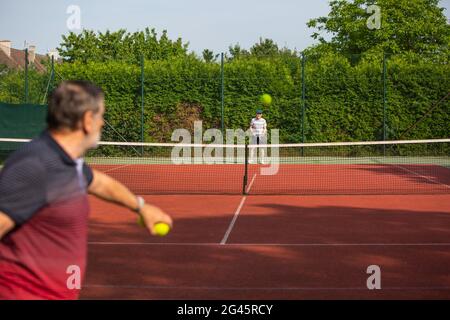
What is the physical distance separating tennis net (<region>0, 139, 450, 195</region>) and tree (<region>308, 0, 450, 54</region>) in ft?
45.7

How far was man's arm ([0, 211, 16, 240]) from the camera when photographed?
2475 mm

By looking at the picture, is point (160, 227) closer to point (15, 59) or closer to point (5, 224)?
point (5, 224)

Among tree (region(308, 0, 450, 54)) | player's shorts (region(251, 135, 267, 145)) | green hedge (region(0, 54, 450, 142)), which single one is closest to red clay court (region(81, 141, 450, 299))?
player's shorts (region(251, 135, 267, 145))

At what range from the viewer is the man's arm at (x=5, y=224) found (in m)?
2.47

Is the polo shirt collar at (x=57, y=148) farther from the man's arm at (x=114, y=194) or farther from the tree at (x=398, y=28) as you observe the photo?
the tree at (x=398, y=28)

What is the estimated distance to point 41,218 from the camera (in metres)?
2.57

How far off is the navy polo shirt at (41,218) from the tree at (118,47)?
37.1 meters

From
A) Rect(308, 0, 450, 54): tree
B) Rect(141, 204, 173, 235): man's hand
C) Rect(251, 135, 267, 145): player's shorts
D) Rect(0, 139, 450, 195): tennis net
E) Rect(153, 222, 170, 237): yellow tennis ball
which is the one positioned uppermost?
Rect(308, 0, 450, 54): tree

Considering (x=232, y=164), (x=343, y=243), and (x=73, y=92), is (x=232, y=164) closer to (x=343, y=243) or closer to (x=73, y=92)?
(x=343, y=243)

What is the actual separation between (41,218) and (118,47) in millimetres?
41211

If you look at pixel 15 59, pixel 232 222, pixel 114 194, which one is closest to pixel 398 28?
pixel 232 222

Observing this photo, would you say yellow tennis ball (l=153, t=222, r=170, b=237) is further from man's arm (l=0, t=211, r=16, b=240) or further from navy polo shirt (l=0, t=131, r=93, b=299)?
man's arm (l=0, t=211, r=16, b=240)

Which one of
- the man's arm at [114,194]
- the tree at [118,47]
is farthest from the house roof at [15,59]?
the man's arm at [114,194]

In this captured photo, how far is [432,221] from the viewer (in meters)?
9.59
